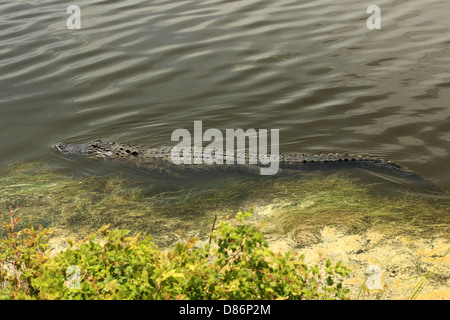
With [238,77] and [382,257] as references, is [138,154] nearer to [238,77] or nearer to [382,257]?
[238,77]

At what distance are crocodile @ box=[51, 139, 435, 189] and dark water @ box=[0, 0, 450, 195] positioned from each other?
0.23m

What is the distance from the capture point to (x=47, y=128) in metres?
7.25

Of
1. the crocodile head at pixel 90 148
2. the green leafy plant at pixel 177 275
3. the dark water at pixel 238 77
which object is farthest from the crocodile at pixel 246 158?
the green leafy plant at pixel 177 275

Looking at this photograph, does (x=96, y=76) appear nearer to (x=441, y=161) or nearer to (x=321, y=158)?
(x=321, y=158)

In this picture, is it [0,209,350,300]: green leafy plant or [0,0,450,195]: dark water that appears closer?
[0,209,350,300]: green leafy plant

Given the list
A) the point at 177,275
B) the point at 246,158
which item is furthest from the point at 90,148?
the point at 177,275

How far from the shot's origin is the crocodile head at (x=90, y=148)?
20.7ft

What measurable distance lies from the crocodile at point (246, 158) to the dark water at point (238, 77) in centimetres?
23

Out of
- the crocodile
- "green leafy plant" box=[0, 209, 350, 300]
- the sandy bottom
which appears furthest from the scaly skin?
"green leafy plant" box=[0, 209, 350, 300]

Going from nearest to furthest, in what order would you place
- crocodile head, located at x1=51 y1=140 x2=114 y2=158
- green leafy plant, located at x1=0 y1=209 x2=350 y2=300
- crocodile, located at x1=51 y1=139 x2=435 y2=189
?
1. green leafy plant, located at x1=0 y1=209 x2=350 y2=300
2. crocodile, located at x1=51 y1=139 x2=435 y2=189
3. crocodile head, located at x1=51 y1=140 x2=114 y2=158

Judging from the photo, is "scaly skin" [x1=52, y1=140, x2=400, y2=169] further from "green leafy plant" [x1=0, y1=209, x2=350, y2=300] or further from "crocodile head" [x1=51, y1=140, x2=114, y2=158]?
"green leafy plant" [x1=0, y1=209, x2=350, y2=300]

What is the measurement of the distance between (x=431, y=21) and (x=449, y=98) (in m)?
3.40

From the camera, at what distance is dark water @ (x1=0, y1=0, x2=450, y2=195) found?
6582mm
